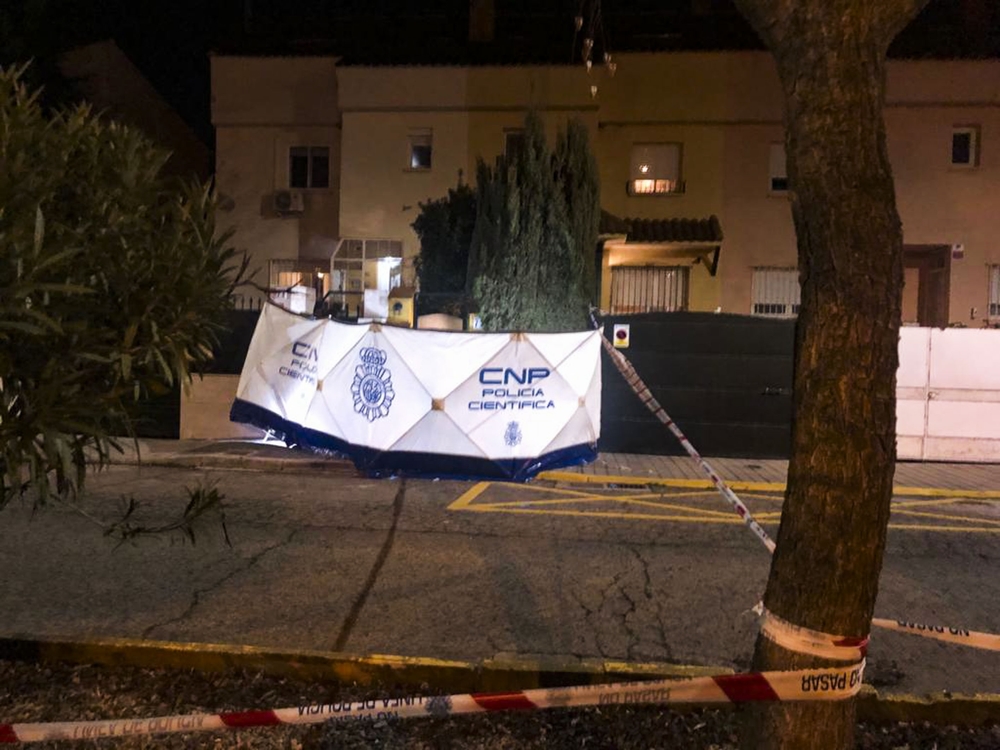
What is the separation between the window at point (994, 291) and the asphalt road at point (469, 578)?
1141 cm

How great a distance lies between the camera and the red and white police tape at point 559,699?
2.48 meters

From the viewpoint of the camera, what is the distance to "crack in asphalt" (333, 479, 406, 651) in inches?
188

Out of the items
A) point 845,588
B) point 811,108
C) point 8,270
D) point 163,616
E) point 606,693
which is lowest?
point 163,616

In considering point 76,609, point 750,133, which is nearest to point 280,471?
point 76,609

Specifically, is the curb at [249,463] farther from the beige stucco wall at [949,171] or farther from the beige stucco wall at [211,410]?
the beige stucco wall at [949,171]

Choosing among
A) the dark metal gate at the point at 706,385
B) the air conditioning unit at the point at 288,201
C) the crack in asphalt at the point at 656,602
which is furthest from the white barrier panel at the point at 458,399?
the air conditioning unit at the point at 288,201

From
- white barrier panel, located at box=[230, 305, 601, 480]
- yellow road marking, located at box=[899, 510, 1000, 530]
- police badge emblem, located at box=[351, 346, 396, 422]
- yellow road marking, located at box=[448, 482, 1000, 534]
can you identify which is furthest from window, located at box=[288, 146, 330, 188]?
yellow road marking, located at box=[899, 510, 1000, 530]

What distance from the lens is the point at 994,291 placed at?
18.4 metres

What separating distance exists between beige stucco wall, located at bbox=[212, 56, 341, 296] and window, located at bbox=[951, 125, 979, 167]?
14.2 metres

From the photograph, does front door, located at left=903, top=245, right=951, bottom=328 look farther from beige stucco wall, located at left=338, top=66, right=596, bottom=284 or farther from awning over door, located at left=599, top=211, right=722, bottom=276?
beige stucco wall, located at left=338, top=66, right=596, bottom=284

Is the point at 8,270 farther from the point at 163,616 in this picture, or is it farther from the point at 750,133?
the point at 750,133

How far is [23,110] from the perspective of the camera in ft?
9.86

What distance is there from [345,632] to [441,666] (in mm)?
865

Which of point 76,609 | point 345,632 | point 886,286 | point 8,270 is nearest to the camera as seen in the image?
point 886,286
